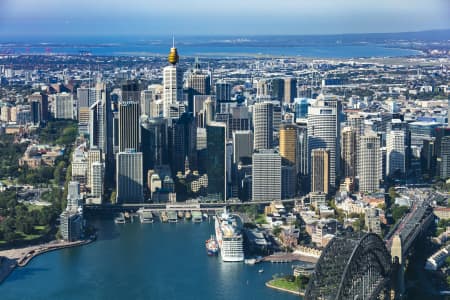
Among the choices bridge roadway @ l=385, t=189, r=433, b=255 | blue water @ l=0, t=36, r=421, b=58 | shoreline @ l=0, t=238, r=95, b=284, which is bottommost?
shoreline @ l=0, t=238, r=95, b=284

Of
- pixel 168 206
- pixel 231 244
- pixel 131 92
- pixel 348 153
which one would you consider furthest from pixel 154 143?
pixel 231 244

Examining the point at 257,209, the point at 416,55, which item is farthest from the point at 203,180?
the point at 416,55

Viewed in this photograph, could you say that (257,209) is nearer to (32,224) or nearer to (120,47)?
(32,224)

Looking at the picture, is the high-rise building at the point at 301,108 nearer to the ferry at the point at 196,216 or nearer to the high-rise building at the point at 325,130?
the high-rise building at the point at 325,130

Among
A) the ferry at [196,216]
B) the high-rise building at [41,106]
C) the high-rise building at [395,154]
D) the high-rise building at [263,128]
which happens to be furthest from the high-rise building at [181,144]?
the high-rise building at [41,106]

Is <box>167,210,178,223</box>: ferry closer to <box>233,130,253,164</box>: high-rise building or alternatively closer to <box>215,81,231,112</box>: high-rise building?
<box>233,130,253,164</box>: high-rise building

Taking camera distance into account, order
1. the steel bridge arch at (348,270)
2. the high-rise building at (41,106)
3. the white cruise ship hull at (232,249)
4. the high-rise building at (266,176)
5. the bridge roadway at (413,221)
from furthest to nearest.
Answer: the high-rise building at (41,106), the high-rise building at (266,176), the white cruise ship hull at (232,249), the bridge roadway at (413,221), the steel bridge arch at (348,270)

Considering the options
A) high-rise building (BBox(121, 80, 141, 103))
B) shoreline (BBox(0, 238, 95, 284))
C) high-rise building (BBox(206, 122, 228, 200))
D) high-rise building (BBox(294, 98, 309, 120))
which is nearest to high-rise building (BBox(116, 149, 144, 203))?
high-rise building (BBox(206, 122, 228, 200))
